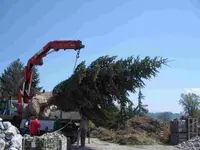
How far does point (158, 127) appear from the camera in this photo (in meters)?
25.2

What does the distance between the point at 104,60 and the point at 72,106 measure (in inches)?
113

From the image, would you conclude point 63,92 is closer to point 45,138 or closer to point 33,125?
point 33,125

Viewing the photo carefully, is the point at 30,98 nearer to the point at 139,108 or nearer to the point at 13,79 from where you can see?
the point at 139,108

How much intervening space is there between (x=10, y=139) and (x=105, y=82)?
5556 mm

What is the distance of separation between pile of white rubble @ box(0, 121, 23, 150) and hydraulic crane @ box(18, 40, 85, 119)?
634 centimetres

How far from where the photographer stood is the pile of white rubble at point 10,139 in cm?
1110

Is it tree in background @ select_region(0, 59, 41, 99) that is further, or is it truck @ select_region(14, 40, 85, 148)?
tree in background @ select_region(0, 59, 41, 99)

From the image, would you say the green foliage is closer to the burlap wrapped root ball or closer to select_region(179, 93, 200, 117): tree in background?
the burlap wrapped root ball

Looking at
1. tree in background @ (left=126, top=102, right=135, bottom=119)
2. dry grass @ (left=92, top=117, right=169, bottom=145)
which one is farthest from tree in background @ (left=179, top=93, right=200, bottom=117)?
tree in background @ (left=126, top=102, right=135, bottom=119)

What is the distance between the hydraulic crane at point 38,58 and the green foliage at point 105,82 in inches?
118

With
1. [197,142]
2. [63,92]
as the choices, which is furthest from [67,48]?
[197,142]

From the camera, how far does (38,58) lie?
63.3 feet

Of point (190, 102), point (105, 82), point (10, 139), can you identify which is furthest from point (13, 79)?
point (10, 139)

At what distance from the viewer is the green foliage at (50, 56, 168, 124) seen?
1484 centimetres
